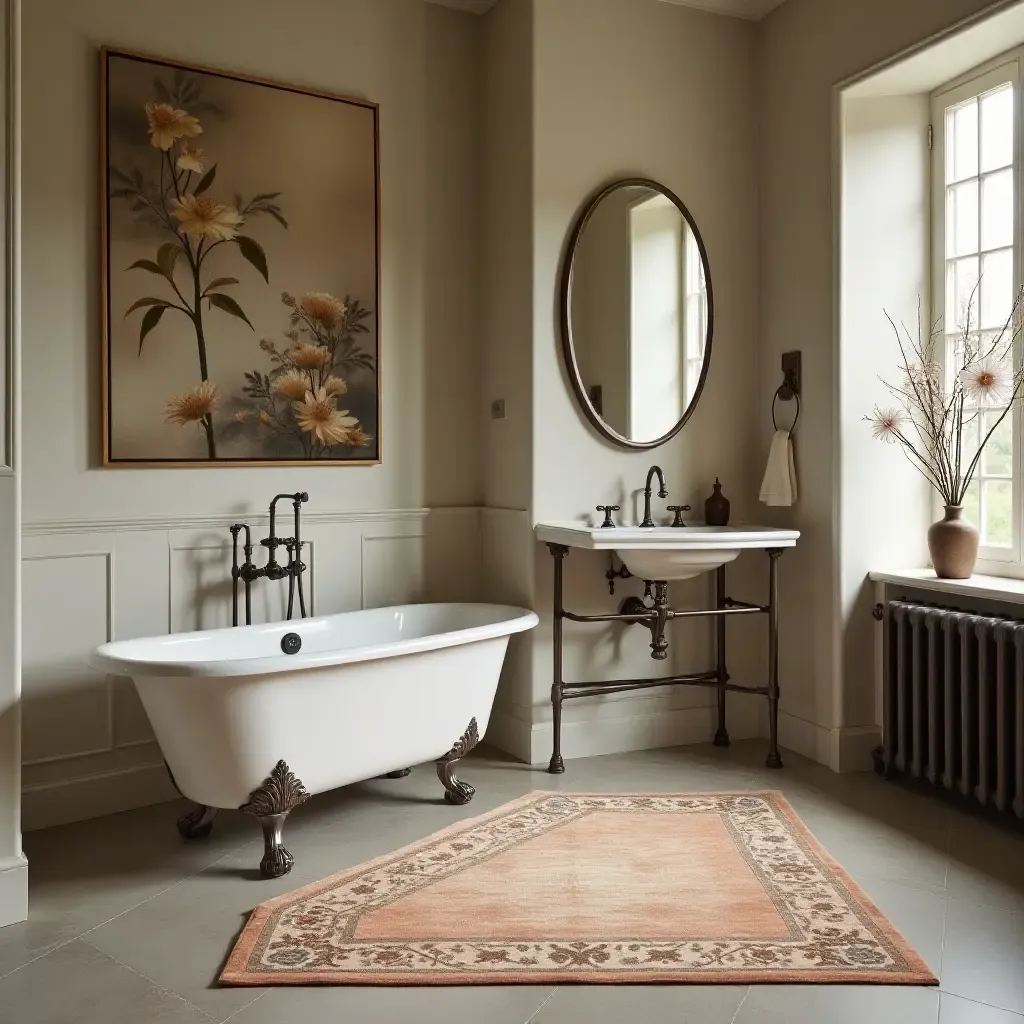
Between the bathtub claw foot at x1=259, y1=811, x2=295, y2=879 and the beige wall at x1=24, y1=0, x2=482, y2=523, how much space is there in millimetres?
1185

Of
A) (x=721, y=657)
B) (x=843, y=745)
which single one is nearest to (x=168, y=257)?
(x=721, y=657)

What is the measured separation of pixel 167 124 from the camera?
11.0 ft

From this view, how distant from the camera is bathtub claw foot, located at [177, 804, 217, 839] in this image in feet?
9.70

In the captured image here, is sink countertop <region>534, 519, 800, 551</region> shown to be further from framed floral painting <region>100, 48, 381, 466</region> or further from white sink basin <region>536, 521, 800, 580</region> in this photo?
framed floral painting <region>100, 48, 381, 466</region>

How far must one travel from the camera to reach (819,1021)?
6.51ft

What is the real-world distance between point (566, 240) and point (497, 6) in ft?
3.31

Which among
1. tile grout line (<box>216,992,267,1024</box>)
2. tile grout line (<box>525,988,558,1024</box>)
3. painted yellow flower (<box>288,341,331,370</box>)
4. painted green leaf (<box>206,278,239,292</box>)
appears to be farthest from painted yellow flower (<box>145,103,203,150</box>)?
tile grout line (<box>525,988,558,1024</box>)

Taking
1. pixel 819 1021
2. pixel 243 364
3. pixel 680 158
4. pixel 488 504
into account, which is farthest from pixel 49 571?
pixel 680 158

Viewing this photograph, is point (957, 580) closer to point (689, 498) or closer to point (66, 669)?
point (689, 498)

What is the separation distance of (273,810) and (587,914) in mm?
896

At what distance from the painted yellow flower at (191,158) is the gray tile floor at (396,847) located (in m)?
2.14

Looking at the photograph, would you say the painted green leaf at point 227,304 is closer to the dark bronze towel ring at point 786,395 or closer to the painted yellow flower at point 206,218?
the painted yellow flower at point 206,218

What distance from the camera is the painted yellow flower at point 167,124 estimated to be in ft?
10.9

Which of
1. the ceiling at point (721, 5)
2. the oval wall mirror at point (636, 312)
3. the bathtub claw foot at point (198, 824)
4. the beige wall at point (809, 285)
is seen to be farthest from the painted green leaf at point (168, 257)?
the beige wall at point (809, 285)
